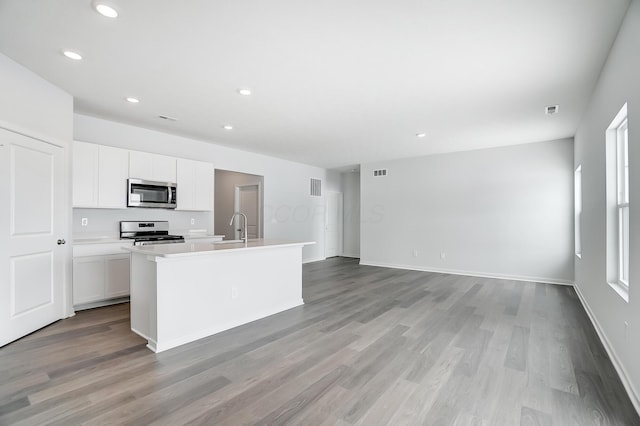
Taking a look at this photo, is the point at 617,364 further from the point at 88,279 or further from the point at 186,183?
the point at 186,183

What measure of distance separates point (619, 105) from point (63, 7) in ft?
13.5

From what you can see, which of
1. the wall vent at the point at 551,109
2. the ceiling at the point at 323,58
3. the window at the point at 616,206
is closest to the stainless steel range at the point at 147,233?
the ceiling at the point at 323,58

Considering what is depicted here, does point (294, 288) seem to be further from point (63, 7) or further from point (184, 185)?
point (63, 7)

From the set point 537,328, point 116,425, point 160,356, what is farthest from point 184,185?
point 537,328

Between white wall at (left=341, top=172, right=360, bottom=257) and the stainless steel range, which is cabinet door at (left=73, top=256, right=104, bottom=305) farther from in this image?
white wall at (left=341, top=172, right=360, bottom=257)

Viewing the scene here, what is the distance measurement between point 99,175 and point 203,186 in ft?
5.21

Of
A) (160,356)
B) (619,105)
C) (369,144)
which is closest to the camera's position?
(619,105)

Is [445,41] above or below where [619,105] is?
above

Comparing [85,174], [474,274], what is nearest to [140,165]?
[85,174]

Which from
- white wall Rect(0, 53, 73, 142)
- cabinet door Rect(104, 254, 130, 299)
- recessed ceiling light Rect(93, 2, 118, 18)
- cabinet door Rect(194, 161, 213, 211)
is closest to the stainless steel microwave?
cabinet door Rect(194, 161, 213, 211)

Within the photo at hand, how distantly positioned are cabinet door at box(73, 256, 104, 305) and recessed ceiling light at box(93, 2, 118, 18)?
3006 mm

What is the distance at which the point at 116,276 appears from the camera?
425cm

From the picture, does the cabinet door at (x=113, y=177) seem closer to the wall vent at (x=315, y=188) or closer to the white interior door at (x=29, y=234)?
the white interior door at (x=29, y=234)

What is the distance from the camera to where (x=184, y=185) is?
523 centimetres
